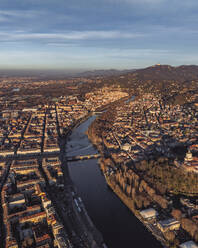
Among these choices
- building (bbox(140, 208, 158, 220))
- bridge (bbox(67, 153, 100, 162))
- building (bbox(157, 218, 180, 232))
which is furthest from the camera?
bridge (bbox(67, 153, 100, 162))

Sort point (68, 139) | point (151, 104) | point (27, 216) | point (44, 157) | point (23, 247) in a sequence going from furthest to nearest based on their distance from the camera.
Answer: point (151, 104) < point (68, 139) < point (44, 157) < point (27, 216) < point (23, 247)

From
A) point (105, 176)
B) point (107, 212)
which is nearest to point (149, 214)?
point (107, 212)

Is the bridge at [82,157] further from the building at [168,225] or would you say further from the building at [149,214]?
the building at [168,225]

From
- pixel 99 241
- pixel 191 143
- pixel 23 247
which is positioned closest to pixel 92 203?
pixel 99 241

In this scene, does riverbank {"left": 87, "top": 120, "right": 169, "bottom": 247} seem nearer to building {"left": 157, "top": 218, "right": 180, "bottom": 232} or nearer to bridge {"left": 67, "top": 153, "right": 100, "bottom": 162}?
building {"left": 157, "top": 218, "right": 180, "bottom": 232}

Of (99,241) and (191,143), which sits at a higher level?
(191,143)

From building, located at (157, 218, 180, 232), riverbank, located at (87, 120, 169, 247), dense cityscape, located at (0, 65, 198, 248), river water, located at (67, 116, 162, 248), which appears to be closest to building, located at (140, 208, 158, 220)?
dense cityscape, located at (0, 65, 198, 248)

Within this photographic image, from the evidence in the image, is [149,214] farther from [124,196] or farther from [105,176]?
[105,176]

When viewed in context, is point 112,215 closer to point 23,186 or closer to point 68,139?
point 23,186
